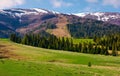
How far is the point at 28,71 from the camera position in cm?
4678

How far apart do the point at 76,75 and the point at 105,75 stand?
6247mm

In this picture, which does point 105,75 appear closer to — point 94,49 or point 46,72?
point 46,72

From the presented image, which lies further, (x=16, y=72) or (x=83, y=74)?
(x=83, y=74)

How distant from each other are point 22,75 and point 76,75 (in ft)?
29.7

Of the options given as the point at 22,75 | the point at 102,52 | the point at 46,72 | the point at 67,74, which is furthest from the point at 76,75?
the point at 102,52

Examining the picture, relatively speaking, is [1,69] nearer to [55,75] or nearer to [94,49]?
[55,75]

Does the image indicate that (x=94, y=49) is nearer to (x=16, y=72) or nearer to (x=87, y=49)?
(x=87, y=49)

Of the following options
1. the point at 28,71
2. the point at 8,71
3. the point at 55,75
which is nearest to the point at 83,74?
the point at 55,75

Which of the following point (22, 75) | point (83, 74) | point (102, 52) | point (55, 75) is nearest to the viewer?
point (22, 75)

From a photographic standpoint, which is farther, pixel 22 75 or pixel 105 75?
pixel 105 75

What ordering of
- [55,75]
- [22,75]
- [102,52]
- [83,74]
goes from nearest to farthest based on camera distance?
[22,75] → [55,75] → [83,74] → [102,52]

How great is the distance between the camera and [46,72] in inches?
1866

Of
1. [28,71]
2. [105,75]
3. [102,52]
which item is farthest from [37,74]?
[102,52]

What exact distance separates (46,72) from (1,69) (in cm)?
697
